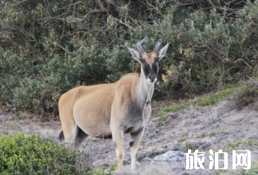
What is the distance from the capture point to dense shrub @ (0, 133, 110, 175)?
19.2ft

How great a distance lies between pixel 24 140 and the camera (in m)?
6.41

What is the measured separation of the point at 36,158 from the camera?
6.05 meters

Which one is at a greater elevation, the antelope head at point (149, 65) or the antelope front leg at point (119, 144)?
the antelope head at point (149, 65)

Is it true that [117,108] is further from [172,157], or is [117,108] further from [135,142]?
[172,157]

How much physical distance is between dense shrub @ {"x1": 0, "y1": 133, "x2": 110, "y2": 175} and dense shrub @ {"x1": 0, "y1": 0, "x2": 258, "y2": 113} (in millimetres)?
6013

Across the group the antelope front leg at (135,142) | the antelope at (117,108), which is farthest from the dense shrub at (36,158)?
the antelope front leg at (135,142)

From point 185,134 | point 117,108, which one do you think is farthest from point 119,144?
point 185,134

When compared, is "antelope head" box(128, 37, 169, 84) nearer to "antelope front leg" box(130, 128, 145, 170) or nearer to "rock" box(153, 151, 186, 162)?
"antelope front leg" box(130, 128, 145, 170)

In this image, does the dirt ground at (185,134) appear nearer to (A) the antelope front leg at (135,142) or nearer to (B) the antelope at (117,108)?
(A) the antelope front leg at (135,142)

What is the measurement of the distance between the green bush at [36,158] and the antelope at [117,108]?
1.17m

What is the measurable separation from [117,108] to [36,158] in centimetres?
229

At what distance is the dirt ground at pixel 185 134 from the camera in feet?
25.2

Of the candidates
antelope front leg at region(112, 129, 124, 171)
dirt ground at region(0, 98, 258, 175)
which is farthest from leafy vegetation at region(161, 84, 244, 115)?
antelope front leg at region(112, 129, 124, 171)

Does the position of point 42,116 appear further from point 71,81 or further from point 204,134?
point 204,134
